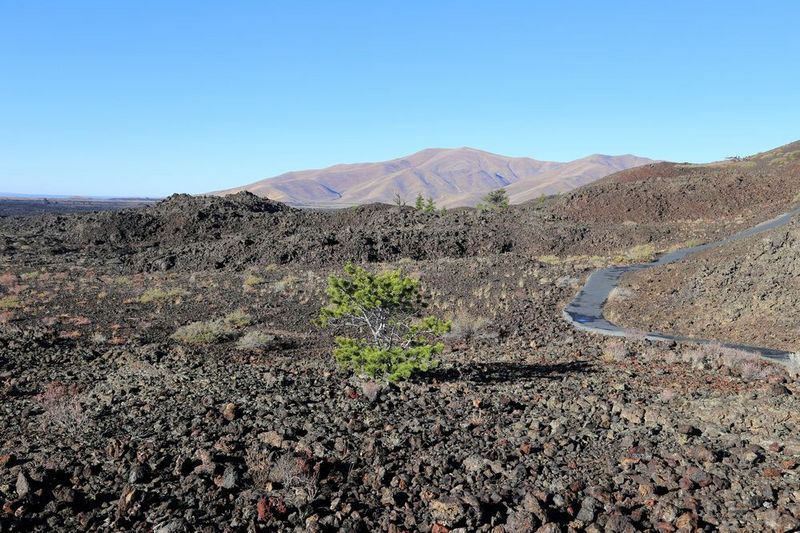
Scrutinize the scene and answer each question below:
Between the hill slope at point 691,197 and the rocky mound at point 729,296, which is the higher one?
the hill slope at point 691,197

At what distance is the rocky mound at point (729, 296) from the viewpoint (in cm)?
1373

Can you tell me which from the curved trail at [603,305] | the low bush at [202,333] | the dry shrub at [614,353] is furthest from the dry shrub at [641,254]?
the low bush at [202,333]

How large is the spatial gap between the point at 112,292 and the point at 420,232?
61.0 feet

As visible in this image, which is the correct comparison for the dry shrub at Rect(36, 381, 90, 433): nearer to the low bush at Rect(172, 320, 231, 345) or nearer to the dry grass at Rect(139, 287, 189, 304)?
the low bush at Rect(172, 320, 231, 345)

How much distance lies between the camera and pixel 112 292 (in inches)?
899

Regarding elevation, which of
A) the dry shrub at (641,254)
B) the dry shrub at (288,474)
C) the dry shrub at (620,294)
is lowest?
the dry shrub at (620,294)

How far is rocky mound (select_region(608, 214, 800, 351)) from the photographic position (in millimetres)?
13727

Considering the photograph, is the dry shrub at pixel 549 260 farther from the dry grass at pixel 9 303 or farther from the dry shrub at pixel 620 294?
the dry grass at pixel 9 303

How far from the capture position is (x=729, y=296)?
652 inches

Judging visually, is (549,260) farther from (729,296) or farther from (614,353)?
(614,353)

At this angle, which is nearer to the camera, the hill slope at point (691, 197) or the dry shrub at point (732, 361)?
the dry shrub at point (732, 361)

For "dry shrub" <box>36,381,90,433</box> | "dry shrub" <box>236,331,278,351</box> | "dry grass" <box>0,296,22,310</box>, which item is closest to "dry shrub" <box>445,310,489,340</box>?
"dry shrub" <box>236,331,278,351</box>

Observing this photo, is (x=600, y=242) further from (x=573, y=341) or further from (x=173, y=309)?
(x=173, y=309)

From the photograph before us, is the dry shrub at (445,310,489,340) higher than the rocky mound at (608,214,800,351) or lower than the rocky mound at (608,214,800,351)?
lower
